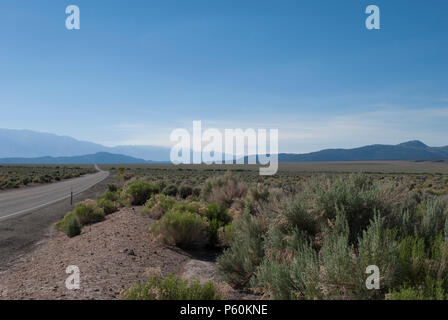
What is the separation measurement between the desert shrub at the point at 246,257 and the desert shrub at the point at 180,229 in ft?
10.3

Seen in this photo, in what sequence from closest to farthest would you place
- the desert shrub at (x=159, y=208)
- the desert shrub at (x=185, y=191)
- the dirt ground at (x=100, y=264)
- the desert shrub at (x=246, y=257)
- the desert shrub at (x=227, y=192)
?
the dirt ground at (x=100, y=264), the desert shrub at (x=246, y=257), the desert shrub at (x=159, y=208), the desert shrub at (x=227, y=192), the desert shrub at (x=185, y=191)

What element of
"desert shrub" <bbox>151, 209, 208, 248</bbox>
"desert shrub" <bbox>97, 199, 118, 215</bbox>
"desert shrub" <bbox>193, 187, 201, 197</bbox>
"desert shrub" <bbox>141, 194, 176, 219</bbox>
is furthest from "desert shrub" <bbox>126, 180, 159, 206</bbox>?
"desert shrub" <bbox>151, 209, 208, 248</bbox>

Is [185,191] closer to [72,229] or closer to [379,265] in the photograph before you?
[72,229]

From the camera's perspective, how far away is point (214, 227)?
404 inches

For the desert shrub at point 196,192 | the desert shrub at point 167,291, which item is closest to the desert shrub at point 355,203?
the desert shrub at point 167,291

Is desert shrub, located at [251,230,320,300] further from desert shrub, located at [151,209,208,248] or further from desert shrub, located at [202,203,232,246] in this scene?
desert shrub, located at [202,203,232,246]

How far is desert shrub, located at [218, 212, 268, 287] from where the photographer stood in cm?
618

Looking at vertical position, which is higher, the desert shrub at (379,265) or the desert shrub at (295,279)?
the desert shrub at (379,265)

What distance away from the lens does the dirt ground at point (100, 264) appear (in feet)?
19.1

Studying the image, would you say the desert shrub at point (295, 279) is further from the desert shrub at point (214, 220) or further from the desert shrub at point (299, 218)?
the desert shrub at point (214, 220)

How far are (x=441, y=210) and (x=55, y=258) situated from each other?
909cm

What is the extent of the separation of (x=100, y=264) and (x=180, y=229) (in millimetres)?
2613
